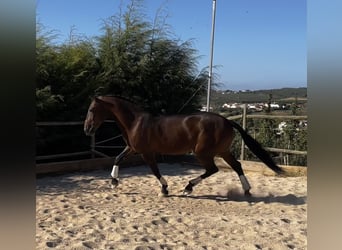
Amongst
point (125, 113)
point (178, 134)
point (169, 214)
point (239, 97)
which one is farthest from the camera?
point (239, 97)

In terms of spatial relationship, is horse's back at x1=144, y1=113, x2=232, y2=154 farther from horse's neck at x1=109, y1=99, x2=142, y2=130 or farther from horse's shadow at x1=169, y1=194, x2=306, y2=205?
horse's shadow at x1=169, y1=194, x2=306, y2=205

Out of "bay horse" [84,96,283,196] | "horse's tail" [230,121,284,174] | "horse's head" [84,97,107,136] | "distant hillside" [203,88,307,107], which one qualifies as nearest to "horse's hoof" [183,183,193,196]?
"bay horse" [84,96,283,196]

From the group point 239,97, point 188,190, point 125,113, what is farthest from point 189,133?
point 239,97

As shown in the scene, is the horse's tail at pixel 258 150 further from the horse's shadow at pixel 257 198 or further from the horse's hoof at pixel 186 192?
the horse's hoof at pixel 186 192

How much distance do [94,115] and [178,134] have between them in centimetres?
109

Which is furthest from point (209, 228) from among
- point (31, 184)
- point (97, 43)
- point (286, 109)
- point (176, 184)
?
point (97, 43)

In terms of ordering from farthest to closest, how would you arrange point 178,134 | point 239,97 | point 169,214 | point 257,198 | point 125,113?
point 239,97
point 125,113
point 178,134
point 257,198
point 169,214

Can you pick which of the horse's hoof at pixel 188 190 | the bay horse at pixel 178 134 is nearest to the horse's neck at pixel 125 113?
the bay horse at pixel 178 134

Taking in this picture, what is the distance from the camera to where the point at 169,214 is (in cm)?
386

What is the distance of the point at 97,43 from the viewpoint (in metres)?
7.90

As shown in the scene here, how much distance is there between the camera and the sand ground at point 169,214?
9.87ft

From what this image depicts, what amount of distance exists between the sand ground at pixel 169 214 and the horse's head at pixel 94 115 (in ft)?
2.69

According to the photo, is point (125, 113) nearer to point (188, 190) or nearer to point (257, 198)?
point (188, 190)

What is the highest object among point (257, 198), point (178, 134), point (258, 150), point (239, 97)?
point (239, 97)
